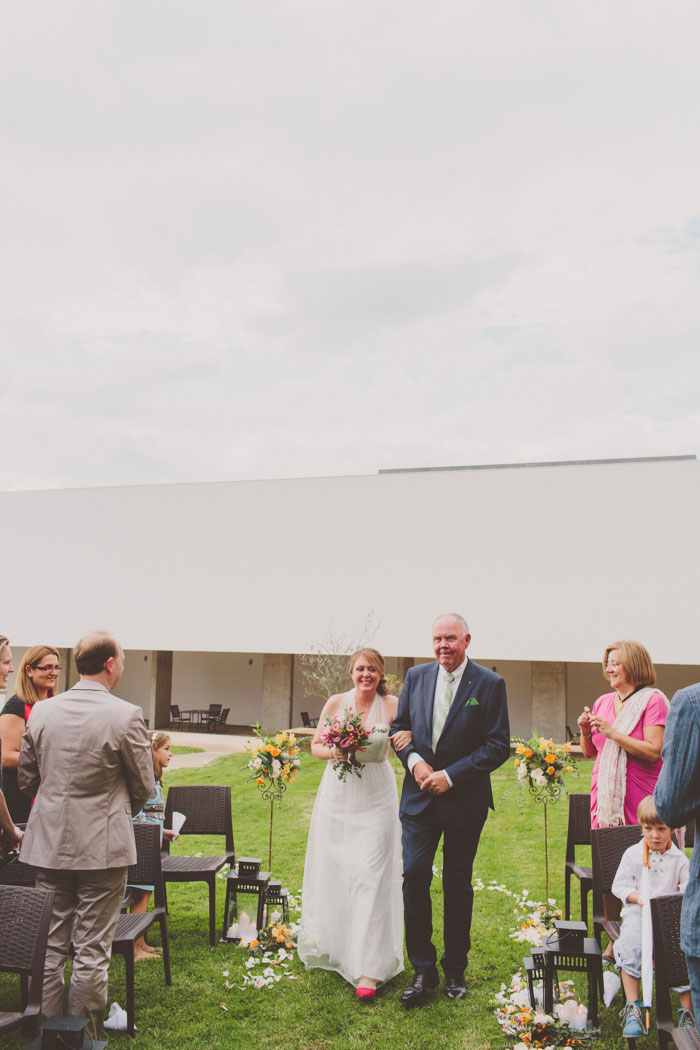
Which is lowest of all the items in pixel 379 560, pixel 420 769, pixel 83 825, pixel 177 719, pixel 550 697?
pixel 177 719

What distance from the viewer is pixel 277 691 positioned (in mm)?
22984

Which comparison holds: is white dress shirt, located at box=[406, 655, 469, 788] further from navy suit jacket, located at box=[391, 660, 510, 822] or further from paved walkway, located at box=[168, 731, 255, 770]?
paved walkway, located at box=[168, 731, 255, 770]

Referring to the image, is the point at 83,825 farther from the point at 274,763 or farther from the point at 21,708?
the point at 274,763

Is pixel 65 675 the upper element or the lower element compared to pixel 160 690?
upper

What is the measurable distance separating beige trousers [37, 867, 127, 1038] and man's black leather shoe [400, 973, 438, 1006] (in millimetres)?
1757

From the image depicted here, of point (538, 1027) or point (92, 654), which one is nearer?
point (92, 654)

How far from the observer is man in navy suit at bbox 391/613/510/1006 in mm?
4621

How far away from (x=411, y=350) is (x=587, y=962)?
30.6 meters

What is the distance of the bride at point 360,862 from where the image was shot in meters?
4.79

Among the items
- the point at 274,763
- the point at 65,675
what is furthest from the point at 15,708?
the point at 65,675

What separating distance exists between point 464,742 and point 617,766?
108 cm

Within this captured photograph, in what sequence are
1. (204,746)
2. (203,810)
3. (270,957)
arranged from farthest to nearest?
(204,746)
(203,810)
(270,957)

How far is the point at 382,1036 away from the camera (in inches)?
163

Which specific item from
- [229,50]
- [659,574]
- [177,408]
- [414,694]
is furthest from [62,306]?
[177,408]
